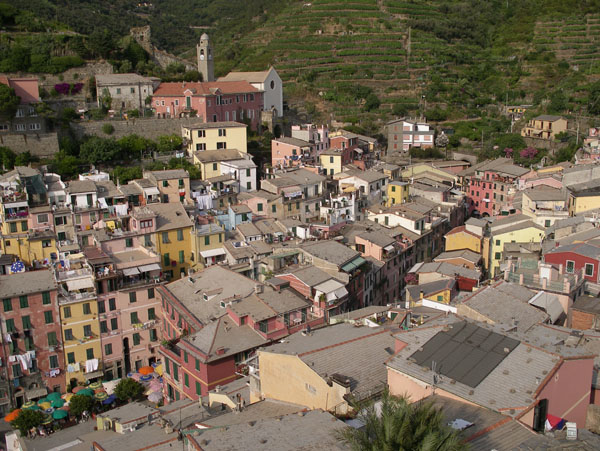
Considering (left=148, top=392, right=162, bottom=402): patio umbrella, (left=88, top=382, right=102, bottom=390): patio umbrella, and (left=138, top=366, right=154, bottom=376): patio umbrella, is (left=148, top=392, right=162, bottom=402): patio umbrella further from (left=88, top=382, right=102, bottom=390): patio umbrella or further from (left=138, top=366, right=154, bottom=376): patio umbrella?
(left=88, top=382, right=102, bottom=390): patio umbrella

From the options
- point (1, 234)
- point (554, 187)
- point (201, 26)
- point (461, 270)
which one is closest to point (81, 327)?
point (1, 234)

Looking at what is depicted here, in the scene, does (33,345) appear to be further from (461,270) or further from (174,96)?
(174,96)

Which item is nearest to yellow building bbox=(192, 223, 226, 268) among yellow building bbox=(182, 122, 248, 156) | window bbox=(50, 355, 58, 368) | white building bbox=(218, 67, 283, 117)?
window bbox=(50, 355, 58, 368)

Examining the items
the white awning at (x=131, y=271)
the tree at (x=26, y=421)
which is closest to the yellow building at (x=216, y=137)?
the white awning at (x=131, y=271)

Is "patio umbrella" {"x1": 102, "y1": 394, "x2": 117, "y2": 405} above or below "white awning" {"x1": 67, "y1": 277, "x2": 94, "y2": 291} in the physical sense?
below

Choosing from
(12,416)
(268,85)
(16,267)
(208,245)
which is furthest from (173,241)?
(268,85)

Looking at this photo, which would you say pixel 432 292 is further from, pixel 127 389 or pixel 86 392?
pixel 86 392
